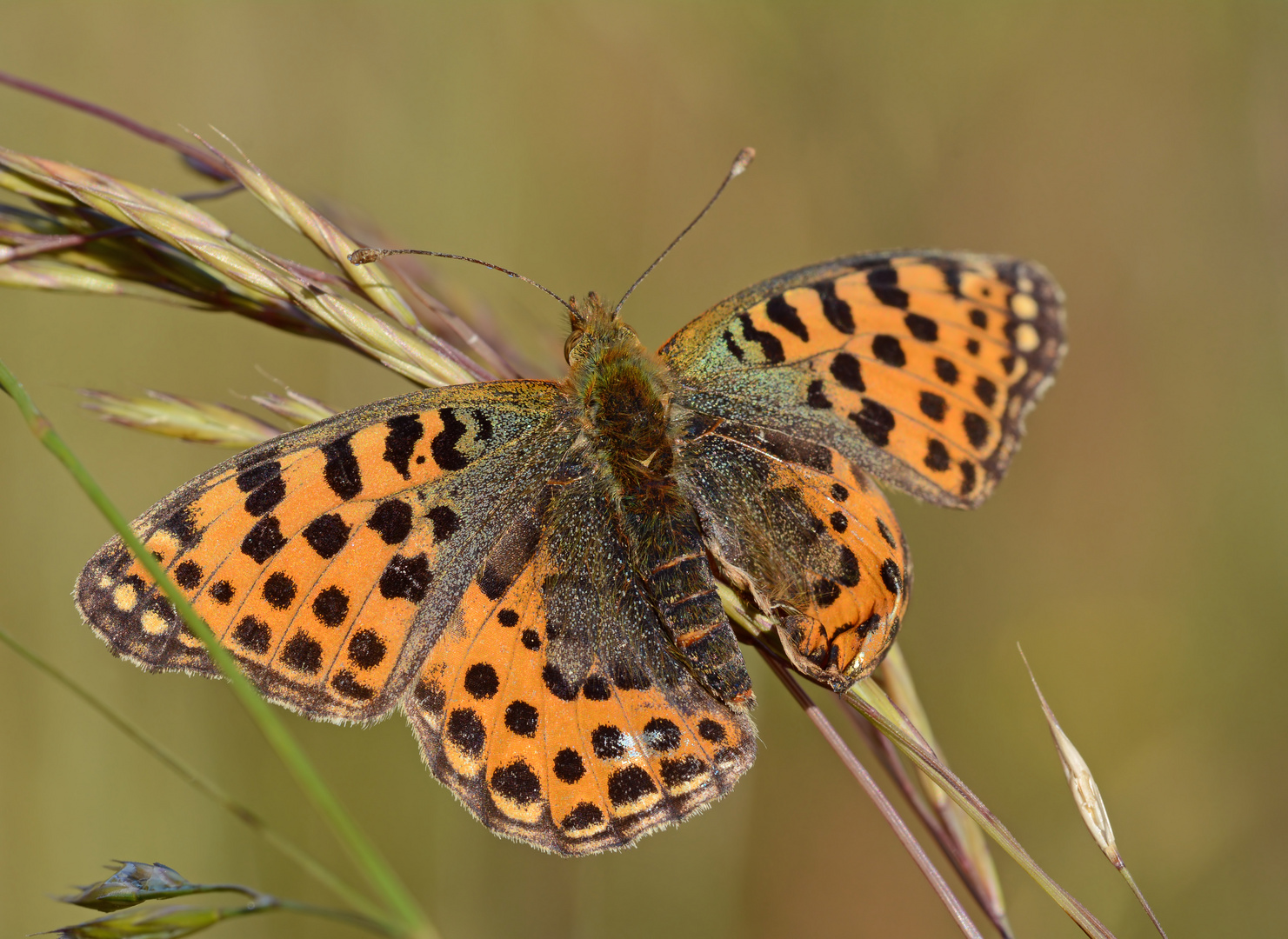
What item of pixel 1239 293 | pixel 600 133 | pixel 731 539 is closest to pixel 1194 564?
pixel 1239 293

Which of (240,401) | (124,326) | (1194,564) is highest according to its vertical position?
(124,326)

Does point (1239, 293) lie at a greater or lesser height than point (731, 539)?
lesser

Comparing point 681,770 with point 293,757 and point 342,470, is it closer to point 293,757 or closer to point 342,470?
point 342,470

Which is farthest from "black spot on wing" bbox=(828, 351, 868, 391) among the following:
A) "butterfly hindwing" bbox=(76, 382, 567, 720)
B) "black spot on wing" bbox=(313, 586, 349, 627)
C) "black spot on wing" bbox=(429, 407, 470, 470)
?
"black spot on wing" bbox=(313, 586, 349, 627)

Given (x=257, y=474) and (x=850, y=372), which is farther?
(x=850, y=372)

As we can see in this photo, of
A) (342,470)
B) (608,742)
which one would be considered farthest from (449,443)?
(608,742)

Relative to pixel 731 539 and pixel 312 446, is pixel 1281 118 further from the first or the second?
pixel 312 446

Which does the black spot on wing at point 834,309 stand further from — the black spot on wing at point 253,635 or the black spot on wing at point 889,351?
the black spot on wing at point 253,635
